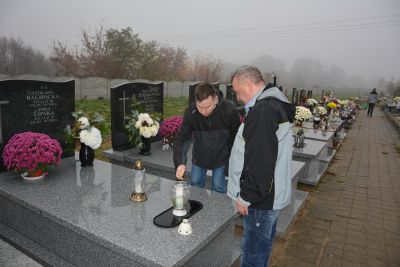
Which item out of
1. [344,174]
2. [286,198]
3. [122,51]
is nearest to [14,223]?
[286,198]

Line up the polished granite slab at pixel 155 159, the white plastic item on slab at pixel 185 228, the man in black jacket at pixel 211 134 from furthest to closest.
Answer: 1. the polished granite slab at pixel 155 159
2. the man in black jacket at pixel 211 134
3. the white plastic item on slab at pixel 185 228

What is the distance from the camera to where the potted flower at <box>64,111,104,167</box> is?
13.5ft

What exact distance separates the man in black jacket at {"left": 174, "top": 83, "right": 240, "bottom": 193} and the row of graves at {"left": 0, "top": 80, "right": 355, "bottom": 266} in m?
0.38

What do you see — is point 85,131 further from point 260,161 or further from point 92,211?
Answer: point 260,161

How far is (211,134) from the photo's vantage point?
12.1 ft

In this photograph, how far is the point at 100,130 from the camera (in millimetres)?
4465

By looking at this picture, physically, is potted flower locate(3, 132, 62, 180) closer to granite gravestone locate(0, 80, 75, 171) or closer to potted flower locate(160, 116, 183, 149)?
granite gravestone locate(0, 80, 75, 171)

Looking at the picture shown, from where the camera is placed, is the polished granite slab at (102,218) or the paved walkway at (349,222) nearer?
the polished granite slab at (102,218)

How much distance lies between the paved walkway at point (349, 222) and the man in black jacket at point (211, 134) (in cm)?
140

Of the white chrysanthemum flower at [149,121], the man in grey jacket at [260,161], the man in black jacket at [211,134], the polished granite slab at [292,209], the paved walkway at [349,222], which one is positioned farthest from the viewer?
the white chrysanthemum flower at [149,121]

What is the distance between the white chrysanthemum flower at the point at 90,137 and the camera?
161 inches

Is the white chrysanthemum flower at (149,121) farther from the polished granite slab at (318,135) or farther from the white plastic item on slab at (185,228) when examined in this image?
the polished granite slab at (318,135)

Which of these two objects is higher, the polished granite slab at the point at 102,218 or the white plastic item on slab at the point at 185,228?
the white plastic item on slab at the point at 185,228

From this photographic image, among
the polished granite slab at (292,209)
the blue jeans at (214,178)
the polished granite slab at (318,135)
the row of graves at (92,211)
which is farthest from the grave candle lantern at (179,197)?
the polished granite slab at (318,135)
